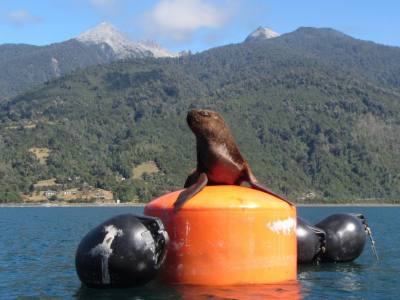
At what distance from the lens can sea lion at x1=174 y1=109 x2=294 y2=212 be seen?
22.9m

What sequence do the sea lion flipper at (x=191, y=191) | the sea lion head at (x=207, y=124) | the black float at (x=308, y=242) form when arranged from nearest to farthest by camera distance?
the sea lion flipper at (x=191, y=191) → the sea lion head at (x=207, y=124) → the black float at (x=308, y=242)

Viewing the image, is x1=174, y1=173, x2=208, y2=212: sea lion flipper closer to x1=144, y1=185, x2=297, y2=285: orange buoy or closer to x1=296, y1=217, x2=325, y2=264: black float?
x1=144, y1=185, x2=297, y2=285: orange buoy

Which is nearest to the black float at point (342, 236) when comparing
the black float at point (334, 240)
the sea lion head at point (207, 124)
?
the black float at point (334, 240)

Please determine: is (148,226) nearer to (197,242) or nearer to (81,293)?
(197,242)

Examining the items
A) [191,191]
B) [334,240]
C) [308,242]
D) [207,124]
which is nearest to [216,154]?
[207,124]

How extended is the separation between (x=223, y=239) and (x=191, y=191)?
5.79 feet

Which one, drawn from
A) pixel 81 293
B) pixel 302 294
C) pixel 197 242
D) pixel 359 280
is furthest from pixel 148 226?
pixel 359 280

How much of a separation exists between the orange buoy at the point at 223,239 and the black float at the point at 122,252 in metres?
0.65

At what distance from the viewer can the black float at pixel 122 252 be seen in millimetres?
20250

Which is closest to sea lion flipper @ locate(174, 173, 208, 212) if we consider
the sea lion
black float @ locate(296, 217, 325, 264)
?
the sea lion

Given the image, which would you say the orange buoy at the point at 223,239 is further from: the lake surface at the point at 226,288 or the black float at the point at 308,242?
the black float at the point at 308,242

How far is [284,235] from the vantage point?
21.9 meters

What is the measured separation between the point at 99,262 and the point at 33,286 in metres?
5.45

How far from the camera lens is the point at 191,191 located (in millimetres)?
21656
